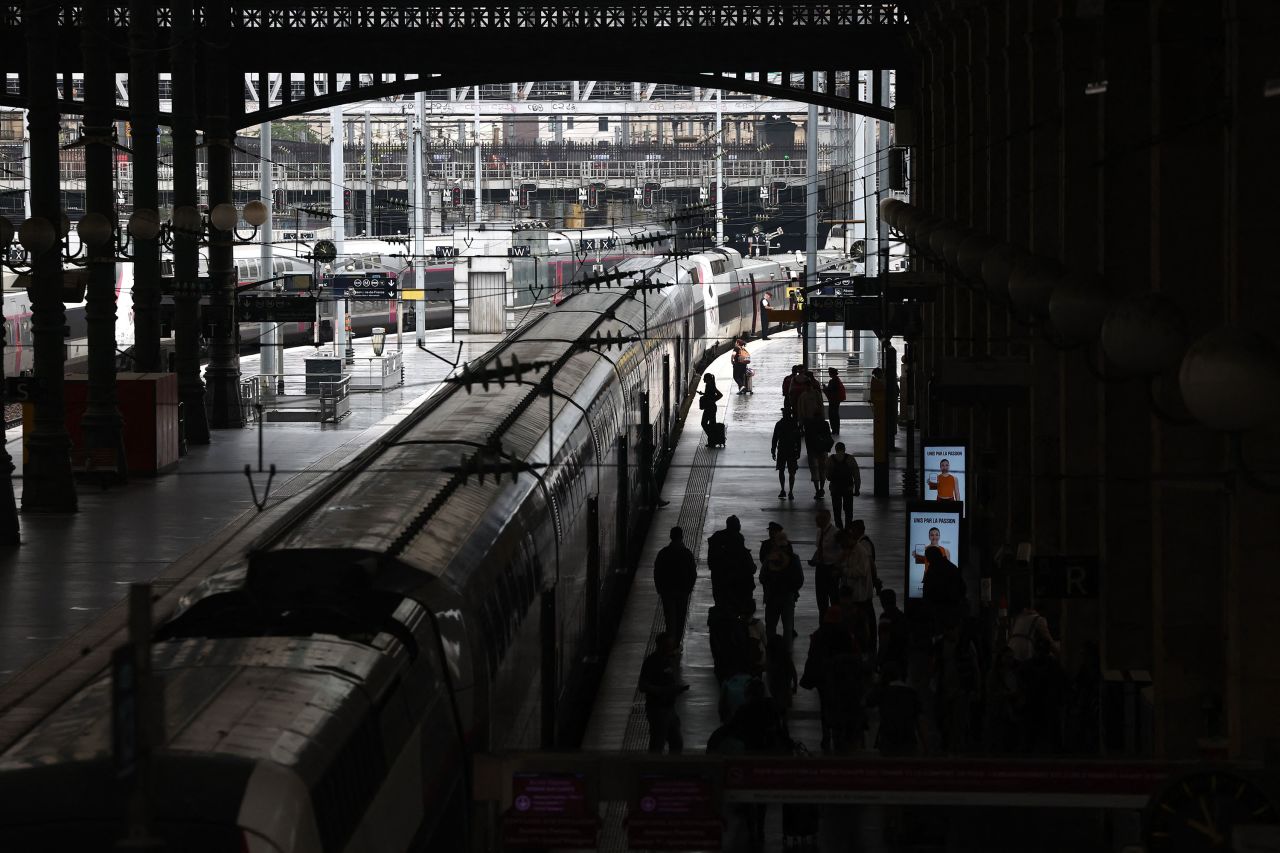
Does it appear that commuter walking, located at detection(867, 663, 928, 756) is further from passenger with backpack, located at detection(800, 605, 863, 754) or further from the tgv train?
the tgv train

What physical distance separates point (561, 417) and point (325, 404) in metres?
21.8

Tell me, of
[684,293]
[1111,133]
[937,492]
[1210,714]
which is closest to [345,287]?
[684,293]

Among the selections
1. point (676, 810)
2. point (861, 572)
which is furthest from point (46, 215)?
point (676, 810)

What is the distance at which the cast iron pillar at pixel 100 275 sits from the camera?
95.2 feet

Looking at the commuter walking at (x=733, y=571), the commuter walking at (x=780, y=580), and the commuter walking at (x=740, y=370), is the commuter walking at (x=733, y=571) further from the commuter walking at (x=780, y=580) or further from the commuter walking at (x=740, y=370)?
the commuter walking at (x=740, y=370)

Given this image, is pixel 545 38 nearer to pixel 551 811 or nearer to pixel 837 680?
Result: pixel 837 680

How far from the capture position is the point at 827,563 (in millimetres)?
20375

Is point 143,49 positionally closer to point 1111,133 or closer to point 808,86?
point 808,86

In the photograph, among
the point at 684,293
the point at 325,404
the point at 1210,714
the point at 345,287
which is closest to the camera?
the point at 1210,714

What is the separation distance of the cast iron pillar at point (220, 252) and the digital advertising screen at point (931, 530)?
19.9m

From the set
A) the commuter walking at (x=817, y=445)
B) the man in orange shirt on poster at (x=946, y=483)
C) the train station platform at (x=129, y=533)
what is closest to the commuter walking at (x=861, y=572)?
the man in orange shirt on poster at (x=946, y=483)

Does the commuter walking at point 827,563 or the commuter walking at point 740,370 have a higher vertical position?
the commuter walking at point 740,370

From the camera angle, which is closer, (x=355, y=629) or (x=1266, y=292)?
(x=355, y=629)

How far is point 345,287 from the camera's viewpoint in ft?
161
